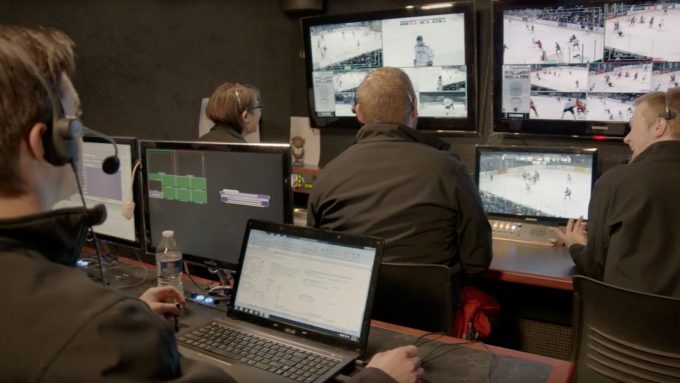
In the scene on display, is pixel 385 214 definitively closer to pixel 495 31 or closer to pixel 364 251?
pixel 364 251

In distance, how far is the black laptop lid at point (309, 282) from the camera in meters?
1.28

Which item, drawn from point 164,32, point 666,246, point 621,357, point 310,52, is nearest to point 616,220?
point 666,246

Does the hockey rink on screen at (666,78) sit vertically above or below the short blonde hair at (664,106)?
above

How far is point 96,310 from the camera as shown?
693 millimetres

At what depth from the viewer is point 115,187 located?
2035mm

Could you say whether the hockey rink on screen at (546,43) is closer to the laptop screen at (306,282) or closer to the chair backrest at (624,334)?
the chair backrest at (624,334)

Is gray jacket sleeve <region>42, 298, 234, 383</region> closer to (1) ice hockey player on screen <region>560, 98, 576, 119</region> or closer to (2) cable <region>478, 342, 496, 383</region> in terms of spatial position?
(2) cable <region>478, 342, 496, 383</region>

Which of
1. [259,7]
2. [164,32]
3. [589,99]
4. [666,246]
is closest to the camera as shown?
[666,246]

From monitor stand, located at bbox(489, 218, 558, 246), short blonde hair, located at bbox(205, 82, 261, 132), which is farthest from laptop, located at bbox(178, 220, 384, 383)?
monitor stand, located at bbox(489, 218, 558, 246)

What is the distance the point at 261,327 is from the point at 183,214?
2.06ft

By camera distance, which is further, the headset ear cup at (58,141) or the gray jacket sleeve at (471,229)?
the gray jacket sleeve at (471,229)

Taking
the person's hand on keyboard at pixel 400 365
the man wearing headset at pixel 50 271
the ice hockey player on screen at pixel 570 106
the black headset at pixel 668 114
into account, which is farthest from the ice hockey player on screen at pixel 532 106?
the man wearing headset at pixel 50 271

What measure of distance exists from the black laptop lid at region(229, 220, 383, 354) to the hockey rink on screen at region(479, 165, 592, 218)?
1.80 metres

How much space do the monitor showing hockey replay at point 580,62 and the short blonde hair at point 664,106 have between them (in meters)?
0.53
